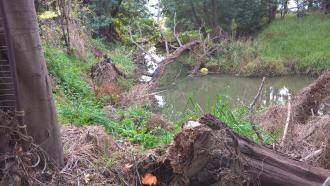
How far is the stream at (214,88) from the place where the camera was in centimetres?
1248

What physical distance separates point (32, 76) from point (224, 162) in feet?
5.69

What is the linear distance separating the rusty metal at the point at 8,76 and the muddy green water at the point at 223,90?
7.67 m

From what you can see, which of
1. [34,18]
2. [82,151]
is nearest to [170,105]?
[82,151]

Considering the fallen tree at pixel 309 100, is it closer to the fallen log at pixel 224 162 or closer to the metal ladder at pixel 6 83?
the fallen log at pixel 224 162

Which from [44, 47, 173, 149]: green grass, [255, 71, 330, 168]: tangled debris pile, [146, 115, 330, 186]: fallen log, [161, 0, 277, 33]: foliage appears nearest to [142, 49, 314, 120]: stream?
[44, 47, 173, 149]: green grass

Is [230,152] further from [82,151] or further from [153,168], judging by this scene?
[82,151]

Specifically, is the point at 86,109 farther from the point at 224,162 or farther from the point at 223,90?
the point at 223,90

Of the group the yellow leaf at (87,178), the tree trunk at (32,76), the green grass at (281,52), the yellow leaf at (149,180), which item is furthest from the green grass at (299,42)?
the tree trunk at (32,76)

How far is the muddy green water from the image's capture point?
12.4m

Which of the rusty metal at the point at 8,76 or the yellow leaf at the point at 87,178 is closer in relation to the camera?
the rusty metal at the point at 8,76

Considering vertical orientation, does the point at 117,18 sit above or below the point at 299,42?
above

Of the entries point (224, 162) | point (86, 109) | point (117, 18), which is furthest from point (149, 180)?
point (117, 18)

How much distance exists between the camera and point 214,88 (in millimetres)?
15023

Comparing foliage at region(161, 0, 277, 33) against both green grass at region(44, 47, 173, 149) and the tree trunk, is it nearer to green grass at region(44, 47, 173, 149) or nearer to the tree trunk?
green grass at region(44, 47, 173, 149)
